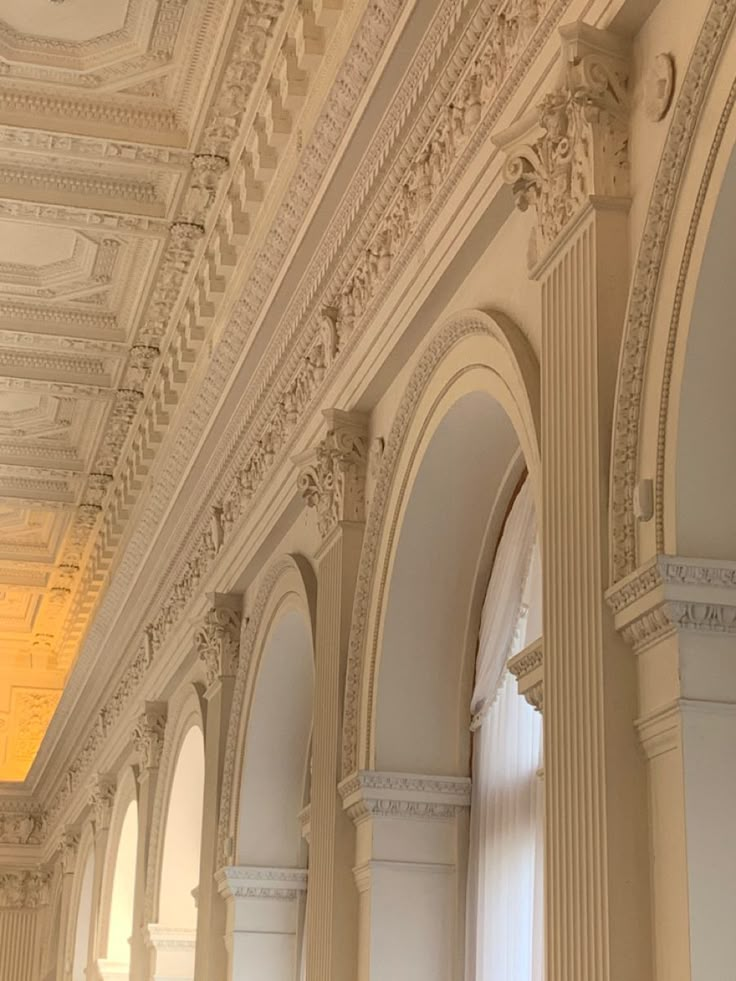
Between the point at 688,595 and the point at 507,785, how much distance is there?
2744 mm

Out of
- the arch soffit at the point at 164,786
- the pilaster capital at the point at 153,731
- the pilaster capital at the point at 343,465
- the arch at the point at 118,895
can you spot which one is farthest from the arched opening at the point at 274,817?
the arch at the point at 118,895

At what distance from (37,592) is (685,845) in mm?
15127

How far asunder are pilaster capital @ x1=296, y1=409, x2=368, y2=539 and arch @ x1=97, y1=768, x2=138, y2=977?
8220 millimetres

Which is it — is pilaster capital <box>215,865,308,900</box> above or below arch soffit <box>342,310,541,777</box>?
below

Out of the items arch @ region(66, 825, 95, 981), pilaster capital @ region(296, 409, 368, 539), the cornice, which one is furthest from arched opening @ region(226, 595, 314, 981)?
arch @ region(66, 825, 95, 981)

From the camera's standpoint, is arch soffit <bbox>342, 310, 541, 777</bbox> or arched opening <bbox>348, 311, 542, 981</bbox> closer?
arch soffit <bbox>342, 310, 541, 777</bbox>

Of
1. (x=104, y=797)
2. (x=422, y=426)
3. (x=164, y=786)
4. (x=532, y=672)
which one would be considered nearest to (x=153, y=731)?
(x=164, y=786)

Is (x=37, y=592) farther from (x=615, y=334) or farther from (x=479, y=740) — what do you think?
(x=615, y=334)

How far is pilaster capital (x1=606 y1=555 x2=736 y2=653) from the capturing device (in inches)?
166

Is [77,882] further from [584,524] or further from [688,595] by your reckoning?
[688,595]

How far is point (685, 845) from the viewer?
4.08 metres

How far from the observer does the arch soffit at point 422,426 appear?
18.4 ft

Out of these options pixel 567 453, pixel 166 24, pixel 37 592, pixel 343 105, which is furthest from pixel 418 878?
pixel 37 592

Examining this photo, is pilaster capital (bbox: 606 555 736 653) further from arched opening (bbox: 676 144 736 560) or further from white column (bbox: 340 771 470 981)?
white column (bbox: 340 771 470 981)
